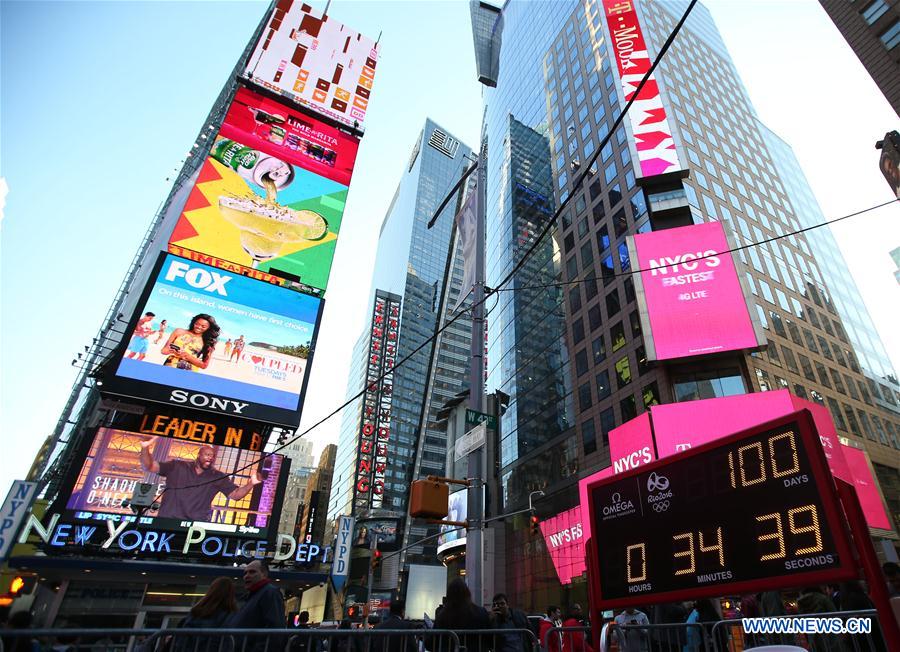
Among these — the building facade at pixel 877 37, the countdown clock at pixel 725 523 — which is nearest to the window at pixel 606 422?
the building facade at pixel 877 37

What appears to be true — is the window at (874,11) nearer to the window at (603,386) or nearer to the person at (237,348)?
the window at (603,386)

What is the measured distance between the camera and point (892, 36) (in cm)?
3244

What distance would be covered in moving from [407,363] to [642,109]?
88354 millimetres

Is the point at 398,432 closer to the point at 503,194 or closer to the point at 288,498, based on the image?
the point at 288,498

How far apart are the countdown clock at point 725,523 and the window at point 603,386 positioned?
3765 cm

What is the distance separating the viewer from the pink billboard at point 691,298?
36438mm

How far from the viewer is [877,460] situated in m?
42.3

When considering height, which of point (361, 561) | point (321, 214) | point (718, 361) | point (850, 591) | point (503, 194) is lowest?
point (850, 591)

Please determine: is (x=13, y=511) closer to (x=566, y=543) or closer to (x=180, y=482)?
(x=180, y=482)

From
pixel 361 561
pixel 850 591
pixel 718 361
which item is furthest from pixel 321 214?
pixel 361 561

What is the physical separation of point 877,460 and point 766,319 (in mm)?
14440

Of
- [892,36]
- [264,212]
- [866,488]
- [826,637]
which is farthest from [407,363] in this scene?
[826,637]

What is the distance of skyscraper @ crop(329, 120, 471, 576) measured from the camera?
9112 centimetres

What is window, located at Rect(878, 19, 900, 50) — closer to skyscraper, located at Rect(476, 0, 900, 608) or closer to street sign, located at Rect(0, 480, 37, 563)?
skyscraper, located at Rect(476, 0, 900, 608)
